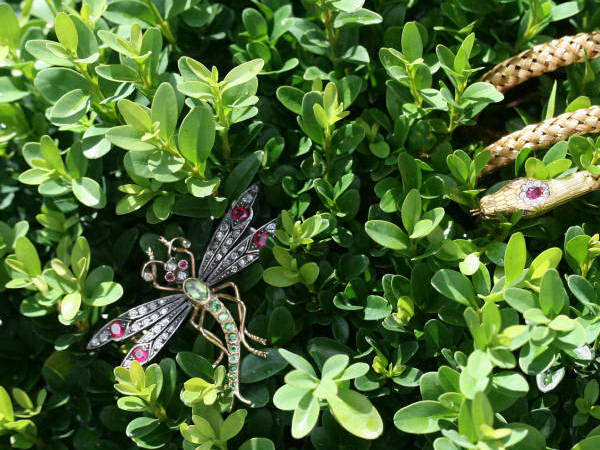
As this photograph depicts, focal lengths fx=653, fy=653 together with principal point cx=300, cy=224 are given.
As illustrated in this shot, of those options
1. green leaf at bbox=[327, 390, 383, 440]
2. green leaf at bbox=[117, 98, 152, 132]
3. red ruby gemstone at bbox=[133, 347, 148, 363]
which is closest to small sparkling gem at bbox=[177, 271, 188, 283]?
red ruby gemstone at bbox=[133, 347, 148, 363]

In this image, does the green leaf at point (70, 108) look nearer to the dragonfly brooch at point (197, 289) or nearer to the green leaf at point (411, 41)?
the dragonfly brooch at point (197, 289)

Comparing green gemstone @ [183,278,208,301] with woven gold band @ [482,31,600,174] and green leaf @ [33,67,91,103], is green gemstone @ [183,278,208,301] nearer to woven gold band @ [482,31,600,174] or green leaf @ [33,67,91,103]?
green leaf @ [33,67,91,103]

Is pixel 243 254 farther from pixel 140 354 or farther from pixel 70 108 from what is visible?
pixel 70 108

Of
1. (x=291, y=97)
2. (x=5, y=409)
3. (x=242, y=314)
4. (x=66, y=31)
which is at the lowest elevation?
(x=5, y=409)

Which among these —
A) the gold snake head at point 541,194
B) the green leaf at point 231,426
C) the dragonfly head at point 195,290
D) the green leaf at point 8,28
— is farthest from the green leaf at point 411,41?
the green leaf at point 8,28

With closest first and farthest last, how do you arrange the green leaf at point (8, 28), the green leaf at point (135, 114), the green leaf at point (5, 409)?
the green leaf at point (135, 114)
the green leaf at point (5, 409)
the green leaf at point (8, 28)

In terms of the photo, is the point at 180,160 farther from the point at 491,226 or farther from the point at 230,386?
the point at 491,226

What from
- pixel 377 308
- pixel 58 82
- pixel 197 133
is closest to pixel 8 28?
pixel 58 82
